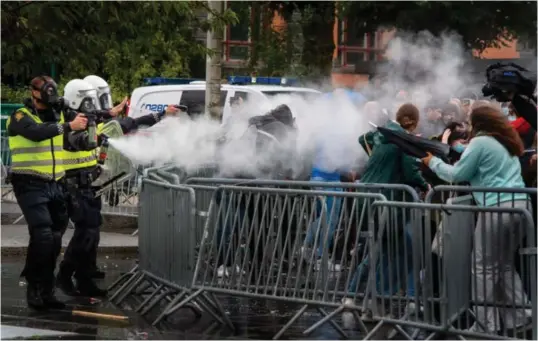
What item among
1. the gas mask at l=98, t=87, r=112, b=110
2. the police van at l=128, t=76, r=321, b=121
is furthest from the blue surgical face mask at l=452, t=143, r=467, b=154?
the police van at l=128, t=76, r=321, b=121

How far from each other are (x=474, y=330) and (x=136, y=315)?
9.74 ft

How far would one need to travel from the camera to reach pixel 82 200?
1191 cm

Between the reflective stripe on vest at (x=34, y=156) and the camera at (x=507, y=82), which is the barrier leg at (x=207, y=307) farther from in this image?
the camera at (x=507, y=82)

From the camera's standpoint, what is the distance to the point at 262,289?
32.1ft

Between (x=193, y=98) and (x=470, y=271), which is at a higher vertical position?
(x=193, y=98)

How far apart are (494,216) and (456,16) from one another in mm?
22616

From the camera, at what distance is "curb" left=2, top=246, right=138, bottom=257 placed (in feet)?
48.6

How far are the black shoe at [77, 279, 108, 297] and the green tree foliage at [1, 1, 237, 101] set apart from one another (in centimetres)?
183

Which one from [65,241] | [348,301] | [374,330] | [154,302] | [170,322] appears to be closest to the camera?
[374,330]

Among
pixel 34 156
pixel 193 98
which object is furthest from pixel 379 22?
pixel 34 156

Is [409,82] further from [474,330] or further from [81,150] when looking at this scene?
[474,330]

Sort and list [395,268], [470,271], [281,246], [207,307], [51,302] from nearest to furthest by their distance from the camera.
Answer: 1. [470,271]
2. [395,268]
3. [281,246]
4. [207,307]
5. [51,302]

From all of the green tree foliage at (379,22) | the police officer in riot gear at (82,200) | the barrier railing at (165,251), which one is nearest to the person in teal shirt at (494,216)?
the barrier railing at (165,251)

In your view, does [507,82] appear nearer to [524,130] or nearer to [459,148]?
[524,130]
